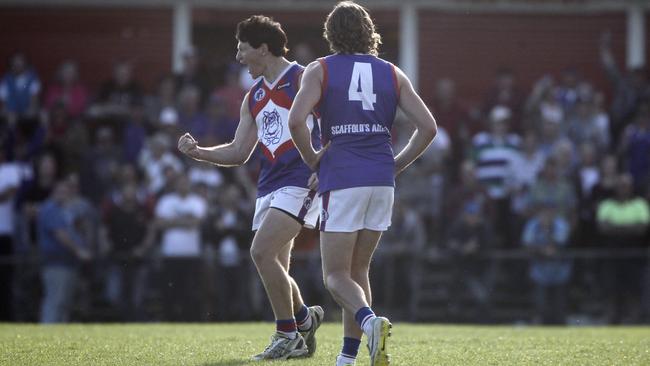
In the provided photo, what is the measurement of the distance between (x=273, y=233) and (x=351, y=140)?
1.31 m

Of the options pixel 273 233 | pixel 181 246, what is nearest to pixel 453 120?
pixel 181 246

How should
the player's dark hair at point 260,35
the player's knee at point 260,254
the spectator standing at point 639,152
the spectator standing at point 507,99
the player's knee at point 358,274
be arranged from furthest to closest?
the spectator standing at point 507,99 → the spectator standing at point 639,152 → the player's dark hair at point 260,35 → the player's knee at point 260,254 → the player's knee at point 358,274

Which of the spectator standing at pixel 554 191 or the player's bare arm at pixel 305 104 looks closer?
the player's bare arm at pixel 305 104

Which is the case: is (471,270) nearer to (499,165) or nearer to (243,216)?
(499,165)

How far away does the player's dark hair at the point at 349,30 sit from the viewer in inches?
292

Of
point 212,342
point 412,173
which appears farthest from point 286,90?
point 412,173

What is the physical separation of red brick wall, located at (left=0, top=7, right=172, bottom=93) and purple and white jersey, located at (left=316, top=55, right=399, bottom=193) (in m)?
14.9

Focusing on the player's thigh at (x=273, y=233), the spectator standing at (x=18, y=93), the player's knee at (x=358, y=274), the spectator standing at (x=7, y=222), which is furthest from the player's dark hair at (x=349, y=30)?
the spectator standing at (x=18, y=93)

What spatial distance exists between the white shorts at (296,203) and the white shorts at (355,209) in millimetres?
1071

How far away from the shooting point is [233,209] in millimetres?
16375

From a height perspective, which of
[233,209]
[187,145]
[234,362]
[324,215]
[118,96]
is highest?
[118,96]

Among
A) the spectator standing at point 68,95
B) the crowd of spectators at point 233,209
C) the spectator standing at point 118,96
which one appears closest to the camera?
the crowd of spectators at point 233,209

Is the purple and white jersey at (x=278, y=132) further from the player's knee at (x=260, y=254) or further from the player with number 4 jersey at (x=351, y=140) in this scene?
the player with number 4 jersey at (x=351, y=140)

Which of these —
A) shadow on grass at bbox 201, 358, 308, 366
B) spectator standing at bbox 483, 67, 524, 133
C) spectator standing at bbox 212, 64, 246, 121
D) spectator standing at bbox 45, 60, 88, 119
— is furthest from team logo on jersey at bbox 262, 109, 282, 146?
spectator standing at bbox 483, 67, 524, 133
